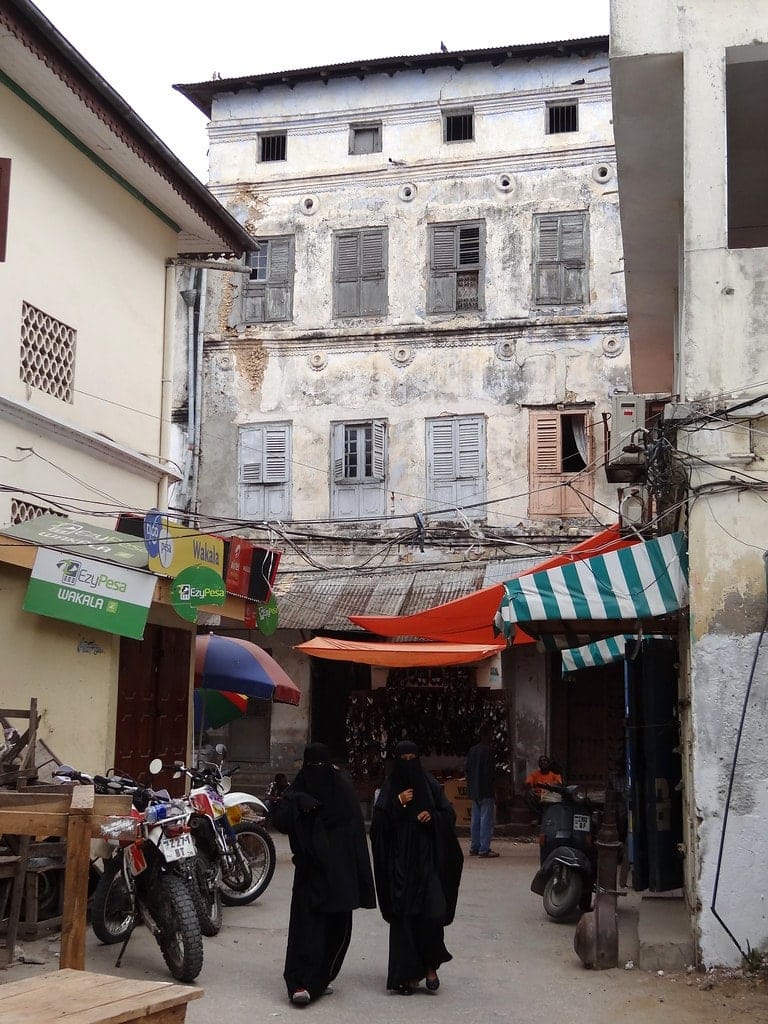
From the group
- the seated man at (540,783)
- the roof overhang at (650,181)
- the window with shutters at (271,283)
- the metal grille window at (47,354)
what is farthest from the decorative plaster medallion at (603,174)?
the metal grille window at (47,354)

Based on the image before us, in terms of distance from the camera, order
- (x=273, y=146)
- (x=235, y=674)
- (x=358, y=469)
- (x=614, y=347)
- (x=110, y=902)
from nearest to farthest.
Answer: (x=110, y=902), (x=235, y=674), (x=614, y=347), (x=358, y=469), (x=273, y=146)

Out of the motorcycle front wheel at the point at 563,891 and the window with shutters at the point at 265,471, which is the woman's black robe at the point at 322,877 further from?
the window with shutters at the point at 265,471

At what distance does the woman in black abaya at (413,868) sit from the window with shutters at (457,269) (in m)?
13.4

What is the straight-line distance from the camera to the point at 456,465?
20125 millimetres

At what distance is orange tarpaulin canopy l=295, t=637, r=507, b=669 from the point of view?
16391 millimetres

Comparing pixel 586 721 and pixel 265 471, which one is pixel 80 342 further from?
pixel 586 721

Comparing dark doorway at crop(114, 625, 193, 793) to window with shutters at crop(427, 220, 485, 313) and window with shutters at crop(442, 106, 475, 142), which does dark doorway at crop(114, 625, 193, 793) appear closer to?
window with shutters at crop(427, 220, 485, 313)

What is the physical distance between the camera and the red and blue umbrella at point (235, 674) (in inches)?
611

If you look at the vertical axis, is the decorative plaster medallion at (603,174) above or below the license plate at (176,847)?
above

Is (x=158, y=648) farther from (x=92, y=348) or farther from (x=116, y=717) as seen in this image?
(x=92, y=348)

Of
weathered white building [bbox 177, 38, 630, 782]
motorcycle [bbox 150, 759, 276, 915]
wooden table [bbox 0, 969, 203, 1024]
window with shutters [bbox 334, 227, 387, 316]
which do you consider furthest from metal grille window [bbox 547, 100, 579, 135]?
wooden table [bbox 0, 969, 203, 1024]

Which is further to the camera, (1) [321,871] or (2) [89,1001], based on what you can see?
(1) [321,871]

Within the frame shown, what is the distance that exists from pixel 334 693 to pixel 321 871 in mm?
13084

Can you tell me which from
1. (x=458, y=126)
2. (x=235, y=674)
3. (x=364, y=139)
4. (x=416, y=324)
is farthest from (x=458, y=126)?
(x=235, y=674)
